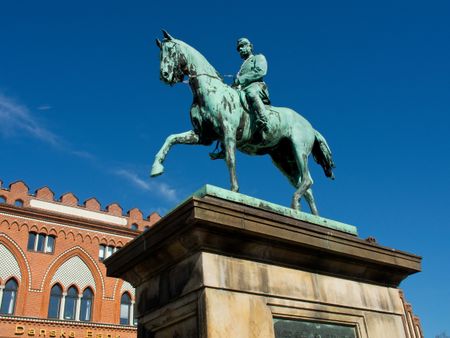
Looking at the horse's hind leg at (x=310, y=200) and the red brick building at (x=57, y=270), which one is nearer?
the horse's hind leg at (x=310, y=200)

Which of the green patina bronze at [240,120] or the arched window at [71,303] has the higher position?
the arched window at [71,303]

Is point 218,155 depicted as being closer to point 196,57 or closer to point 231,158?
point 231,158

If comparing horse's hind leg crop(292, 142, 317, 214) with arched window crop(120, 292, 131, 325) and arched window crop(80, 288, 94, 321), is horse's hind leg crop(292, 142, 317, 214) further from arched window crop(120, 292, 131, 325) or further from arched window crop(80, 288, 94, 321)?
arched window crop(120, 292, 131, 325)

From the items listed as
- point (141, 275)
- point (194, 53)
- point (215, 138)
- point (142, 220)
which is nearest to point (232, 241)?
point (141, 275)

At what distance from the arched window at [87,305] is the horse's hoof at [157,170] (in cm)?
2917

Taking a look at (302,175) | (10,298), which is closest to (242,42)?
(302,175)

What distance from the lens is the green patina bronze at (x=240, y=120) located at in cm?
634

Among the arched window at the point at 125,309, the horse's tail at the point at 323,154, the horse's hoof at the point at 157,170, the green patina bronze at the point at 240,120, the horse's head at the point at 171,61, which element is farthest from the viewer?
the arched window at the point at 125,309

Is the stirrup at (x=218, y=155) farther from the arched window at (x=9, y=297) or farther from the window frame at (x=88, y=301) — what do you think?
the window frame at (x=88, y=301)

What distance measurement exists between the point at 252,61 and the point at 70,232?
2973 centimetres

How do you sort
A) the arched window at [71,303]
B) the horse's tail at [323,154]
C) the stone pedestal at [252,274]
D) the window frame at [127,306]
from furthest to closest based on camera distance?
A: the window frame at [127,306] < the arched window at [71,303] < the horse's tail at [323,154] < the stone pedestal at [252,274]

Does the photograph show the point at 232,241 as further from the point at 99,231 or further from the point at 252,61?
the point at 99,231

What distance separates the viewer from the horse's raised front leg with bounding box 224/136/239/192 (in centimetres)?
605

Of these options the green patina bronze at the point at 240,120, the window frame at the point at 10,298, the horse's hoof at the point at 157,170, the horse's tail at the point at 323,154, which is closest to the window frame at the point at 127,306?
the window frame at the point at 10,298
